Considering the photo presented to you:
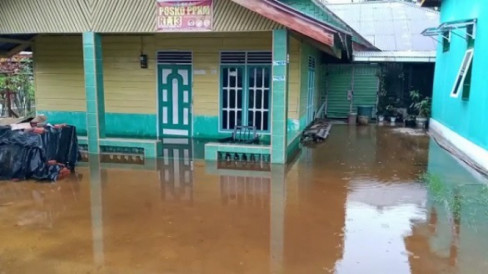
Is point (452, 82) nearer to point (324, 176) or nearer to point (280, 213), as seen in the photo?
point (324, 176)

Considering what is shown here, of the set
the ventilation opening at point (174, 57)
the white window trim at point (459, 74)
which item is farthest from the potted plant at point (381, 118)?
the ventilation opening at point (174, 57)

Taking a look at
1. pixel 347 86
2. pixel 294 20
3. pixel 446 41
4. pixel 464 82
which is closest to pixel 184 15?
pixel 294 20

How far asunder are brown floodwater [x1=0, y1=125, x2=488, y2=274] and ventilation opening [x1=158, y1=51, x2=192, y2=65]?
3512mm

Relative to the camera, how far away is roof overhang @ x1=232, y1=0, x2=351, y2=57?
7258 mm

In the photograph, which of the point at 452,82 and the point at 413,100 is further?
the point at 413,100

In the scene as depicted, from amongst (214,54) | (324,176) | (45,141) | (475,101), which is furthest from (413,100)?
(45,141)

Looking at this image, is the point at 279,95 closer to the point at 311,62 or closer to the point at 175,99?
the point at 175,99

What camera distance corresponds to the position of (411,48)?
61.4ft

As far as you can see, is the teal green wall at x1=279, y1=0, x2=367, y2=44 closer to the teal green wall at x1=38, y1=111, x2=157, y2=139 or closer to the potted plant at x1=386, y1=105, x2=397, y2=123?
the potted plant at x1=386, y1=105, x2=397, y2=123

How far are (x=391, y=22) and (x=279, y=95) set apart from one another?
1548 cm

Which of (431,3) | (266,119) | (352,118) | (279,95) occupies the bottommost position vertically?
(352,118)

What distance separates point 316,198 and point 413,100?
1156cm

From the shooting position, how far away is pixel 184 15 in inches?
329

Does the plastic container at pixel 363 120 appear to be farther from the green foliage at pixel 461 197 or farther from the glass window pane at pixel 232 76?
the green foliage at pixel 461 197
